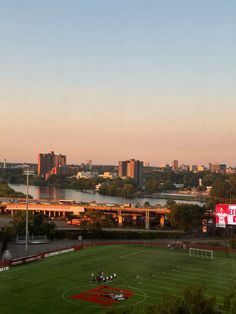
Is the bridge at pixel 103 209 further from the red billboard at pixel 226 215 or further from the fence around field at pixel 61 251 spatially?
the red billboard at pixel 226 215

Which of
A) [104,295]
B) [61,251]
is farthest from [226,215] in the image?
[104,295]

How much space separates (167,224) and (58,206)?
27871 millimetres

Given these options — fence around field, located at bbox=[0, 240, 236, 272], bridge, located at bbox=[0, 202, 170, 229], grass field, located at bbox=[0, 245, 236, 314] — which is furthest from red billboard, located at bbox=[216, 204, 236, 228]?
bridge, located at bbox=[0, 202, 170, 229]

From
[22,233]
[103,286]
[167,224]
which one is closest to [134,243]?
[22,233]

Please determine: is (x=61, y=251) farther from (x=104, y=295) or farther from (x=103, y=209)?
(x=103, y=209)

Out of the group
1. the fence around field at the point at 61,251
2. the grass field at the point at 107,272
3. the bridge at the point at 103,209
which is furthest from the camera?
the bridge at the point at 103,209

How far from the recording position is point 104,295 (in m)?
37.1

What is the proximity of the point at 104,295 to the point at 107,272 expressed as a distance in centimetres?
904

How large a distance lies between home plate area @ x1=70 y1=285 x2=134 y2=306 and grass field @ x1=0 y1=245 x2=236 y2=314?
539 millimetres

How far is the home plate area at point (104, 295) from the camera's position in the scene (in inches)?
1410

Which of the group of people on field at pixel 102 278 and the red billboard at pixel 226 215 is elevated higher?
the red billboard at pixel 226 215

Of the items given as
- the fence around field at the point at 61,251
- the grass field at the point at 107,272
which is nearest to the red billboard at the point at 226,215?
the fence around field at the point at 61,251

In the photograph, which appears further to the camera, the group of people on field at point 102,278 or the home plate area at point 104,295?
the group of people on field at point 102,278

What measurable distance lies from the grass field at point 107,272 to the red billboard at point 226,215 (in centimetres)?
473
